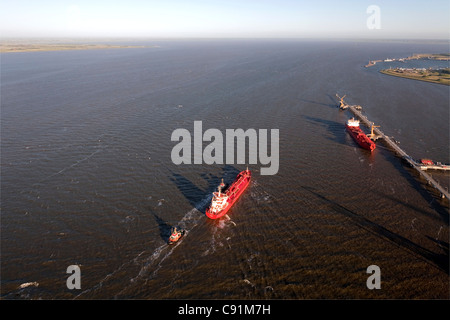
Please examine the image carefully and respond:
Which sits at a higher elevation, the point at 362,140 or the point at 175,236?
the point at 362,140

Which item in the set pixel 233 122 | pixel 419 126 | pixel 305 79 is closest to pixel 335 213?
pixel 233 122

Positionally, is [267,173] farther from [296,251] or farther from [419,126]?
[419,126]

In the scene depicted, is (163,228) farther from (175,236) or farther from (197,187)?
(197,187)

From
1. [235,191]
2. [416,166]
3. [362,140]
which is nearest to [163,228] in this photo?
[235,191]

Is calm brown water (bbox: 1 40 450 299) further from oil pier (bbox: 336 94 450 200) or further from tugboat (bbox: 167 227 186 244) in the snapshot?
oil pier (bbox: 336 94 450 200)

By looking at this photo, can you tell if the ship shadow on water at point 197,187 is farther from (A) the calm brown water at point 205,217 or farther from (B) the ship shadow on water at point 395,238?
(B) the ship shadow on water at point 395,238

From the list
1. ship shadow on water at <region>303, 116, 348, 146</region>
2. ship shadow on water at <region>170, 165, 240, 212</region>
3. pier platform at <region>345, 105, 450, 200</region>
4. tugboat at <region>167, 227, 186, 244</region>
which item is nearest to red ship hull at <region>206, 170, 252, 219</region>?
ship shadow on water at <region>170, 165, 240, 212</region>
